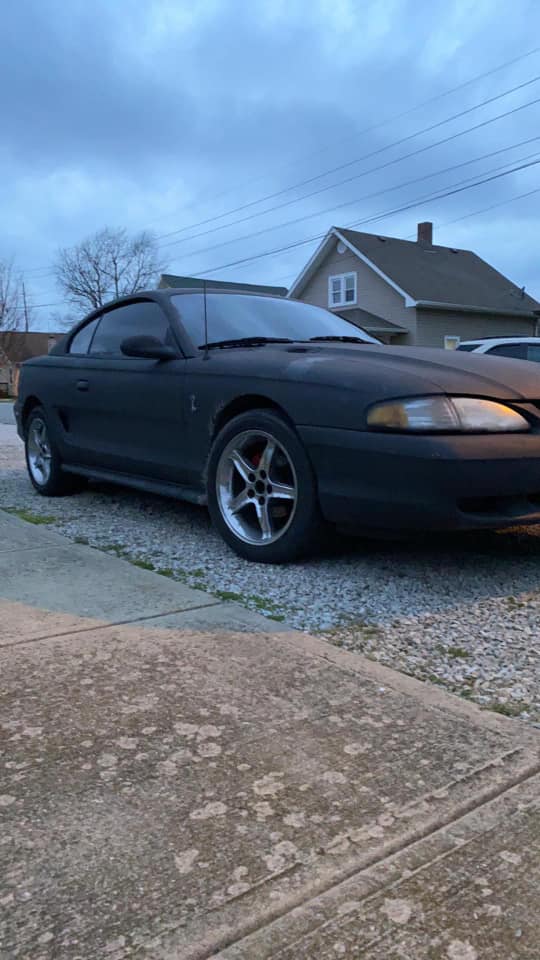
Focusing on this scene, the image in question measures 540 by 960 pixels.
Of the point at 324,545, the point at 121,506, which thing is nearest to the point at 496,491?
the point at 324,545

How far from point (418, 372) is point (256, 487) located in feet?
3.13

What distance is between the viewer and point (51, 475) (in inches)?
219

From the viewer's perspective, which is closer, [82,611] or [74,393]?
[82,611]

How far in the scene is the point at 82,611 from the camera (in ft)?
9.85

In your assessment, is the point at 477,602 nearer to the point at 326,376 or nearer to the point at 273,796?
the point at 326,376

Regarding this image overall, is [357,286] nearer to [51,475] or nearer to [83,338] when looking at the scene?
[83,338]

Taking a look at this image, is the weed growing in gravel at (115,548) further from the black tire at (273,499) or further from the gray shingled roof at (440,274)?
the gray shingled roof at (440,274)

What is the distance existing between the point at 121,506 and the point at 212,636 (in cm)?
266

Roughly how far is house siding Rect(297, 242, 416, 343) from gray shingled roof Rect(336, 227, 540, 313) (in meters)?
0.53

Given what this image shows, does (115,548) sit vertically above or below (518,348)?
below

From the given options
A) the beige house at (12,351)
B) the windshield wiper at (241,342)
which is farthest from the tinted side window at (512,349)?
the beige house at (12,351)

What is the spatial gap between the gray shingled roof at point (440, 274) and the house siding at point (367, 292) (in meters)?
0.53

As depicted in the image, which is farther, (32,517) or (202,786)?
(32,517)

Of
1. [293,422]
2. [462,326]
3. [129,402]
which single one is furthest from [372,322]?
[293,422]
